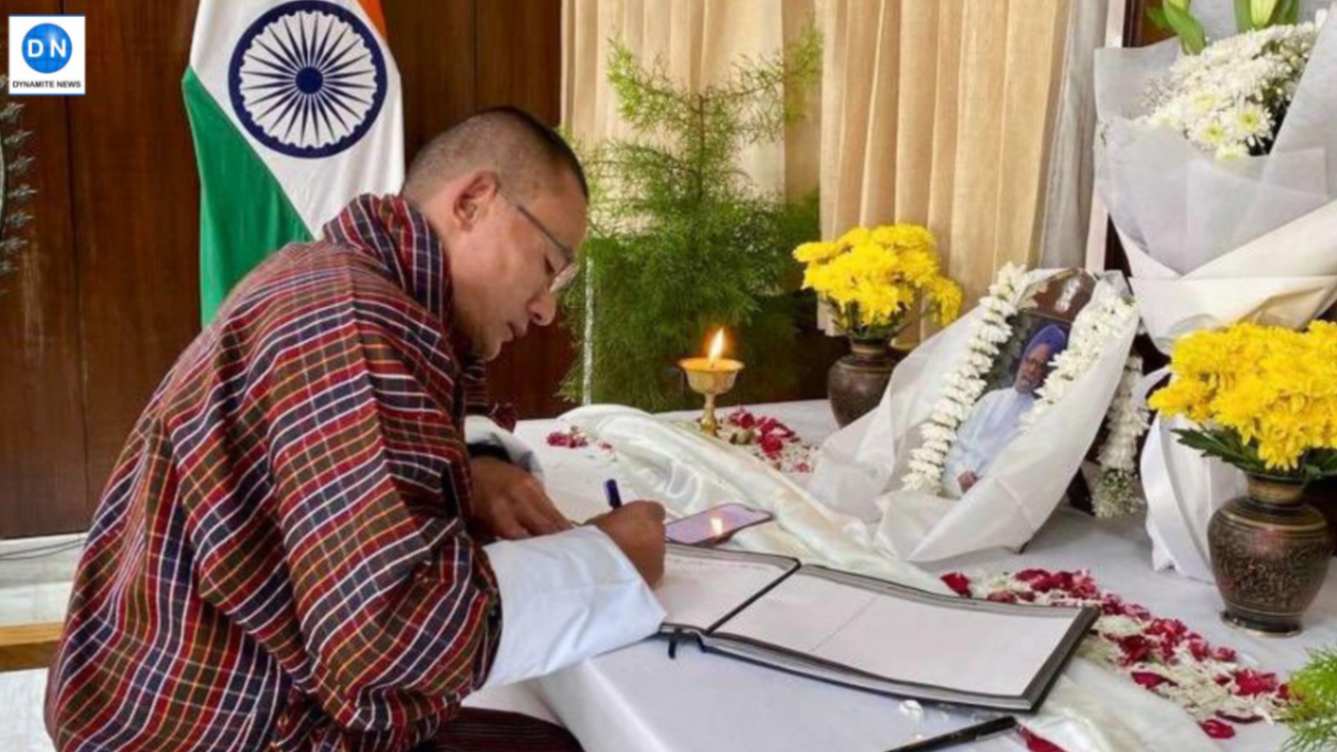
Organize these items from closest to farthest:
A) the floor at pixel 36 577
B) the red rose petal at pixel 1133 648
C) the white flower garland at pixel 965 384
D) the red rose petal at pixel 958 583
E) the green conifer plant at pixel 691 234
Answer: the red rose petal at pixel 1133 648
the red rose petal at pixel 958 583
the white flower garland at pixel 965 384
the green conifer plant at pixel 691 234
the floor at pixel 36 577

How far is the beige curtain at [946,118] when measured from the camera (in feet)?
6.37

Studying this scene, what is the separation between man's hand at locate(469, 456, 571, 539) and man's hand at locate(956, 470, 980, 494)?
0.50 m

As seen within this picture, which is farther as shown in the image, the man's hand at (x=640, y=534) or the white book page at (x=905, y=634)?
the man's hand at (x=640, y=534)

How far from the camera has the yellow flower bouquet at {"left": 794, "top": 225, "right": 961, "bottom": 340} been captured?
72.9 inches

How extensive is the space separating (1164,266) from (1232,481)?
255 mm

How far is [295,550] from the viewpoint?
945mm

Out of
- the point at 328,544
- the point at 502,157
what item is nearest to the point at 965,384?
the point at 502,157

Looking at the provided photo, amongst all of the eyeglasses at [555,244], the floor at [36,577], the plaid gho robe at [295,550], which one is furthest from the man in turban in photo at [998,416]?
the floor at [36,577]

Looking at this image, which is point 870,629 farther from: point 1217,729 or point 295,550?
point 295,550

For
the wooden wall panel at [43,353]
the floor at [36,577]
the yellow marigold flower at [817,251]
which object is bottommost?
the floor at [36,577]

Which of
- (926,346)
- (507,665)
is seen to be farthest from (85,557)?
(926,346)

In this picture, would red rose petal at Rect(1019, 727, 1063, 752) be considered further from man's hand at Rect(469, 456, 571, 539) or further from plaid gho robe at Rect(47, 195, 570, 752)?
man's hand at Rect(469, 456, 571, 539)

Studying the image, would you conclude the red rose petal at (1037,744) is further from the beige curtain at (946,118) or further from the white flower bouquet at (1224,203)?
the beige curtain at (946,118)

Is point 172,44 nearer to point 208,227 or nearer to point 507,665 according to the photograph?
point 208,227
